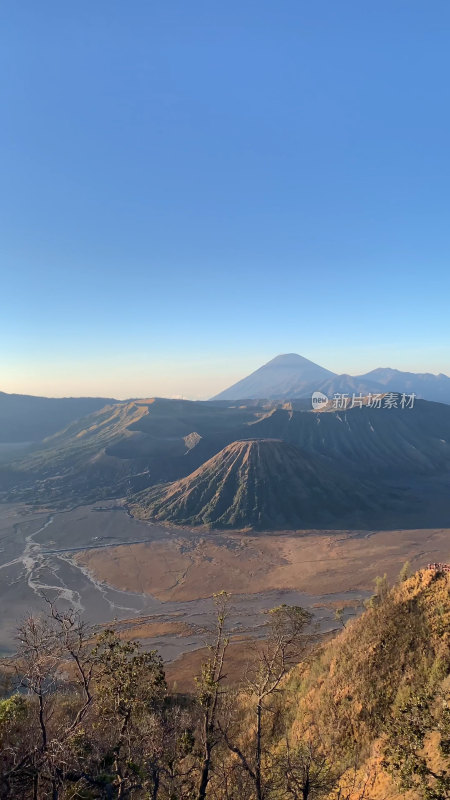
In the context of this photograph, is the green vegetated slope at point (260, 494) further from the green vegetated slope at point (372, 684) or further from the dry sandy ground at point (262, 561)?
the green vegetated slope at point (372, 684)

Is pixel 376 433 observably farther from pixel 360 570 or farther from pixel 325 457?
pixel 360 570

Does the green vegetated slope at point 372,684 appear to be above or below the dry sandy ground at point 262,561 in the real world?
above

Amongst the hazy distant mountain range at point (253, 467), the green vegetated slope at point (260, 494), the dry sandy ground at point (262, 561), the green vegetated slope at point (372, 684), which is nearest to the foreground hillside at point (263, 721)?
the green vegetated slope at point (372, 684)

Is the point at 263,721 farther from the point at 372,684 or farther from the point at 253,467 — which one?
the point at 253,467

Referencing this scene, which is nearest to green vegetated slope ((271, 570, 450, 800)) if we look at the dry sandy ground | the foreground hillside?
the foreground hillside

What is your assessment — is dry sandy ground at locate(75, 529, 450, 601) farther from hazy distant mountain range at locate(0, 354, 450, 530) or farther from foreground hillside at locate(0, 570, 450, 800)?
foreground hillside at locate(0, 570, 450, 800)

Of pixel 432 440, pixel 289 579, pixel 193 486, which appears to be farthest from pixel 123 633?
pixel 432 440

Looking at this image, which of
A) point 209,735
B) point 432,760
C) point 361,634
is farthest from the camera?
point 361,634

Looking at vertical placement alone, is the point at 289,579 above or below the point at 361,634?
below
